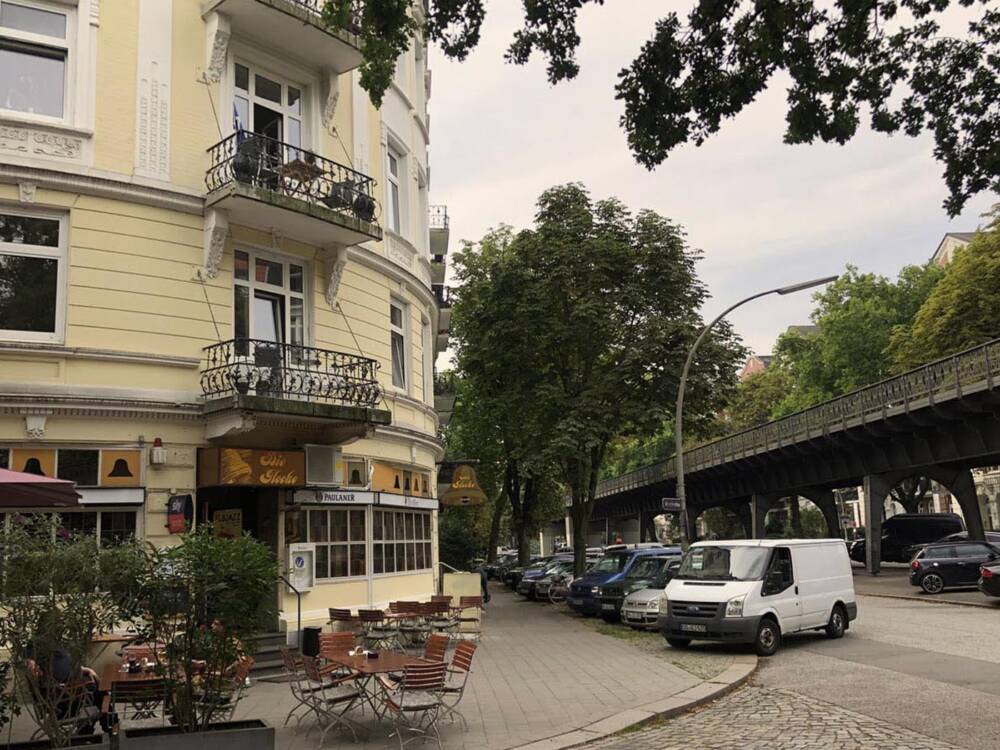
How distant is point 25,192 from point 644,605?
14.7 m

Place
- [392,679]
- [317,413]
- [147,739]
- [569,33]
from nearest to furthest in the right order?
[147,739]
[569,33]
[392,679]
[317,413]

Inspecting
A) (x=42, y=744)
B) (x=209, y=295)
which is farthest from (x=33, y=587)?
(x=209, y=295)

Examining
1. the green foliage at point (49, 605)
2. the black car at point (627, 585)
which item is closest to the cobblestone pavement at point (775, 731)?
the green foliage at point (49, 605)

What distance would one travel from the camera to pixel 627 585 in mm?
22578

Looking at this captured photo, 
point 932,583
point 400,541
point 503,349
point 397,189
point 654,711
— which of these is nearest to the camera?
point 654,711

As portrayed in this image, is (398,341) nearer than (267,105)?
No

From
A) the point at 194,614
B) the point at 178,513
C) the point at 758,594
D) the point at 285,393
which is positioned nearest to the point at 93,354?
the point at 178,513

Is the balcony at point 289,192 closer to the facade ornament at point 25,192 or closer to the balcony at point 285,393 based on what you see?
A: the balcony at point 285,393

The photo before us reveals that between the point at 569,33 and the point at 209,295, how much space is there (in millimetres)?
8656

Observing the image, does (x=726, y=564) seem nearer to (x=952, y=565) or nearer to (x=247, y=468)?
(x=247, y=468)

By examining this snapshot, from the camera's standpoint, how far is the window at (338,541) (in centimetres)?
1597

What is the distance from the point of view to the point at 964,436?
28.3 metres

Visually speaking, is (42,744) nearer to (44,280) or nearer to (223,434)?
(223,434)

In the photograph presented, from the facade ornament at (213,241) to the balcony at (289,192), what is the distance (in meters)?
0.17
